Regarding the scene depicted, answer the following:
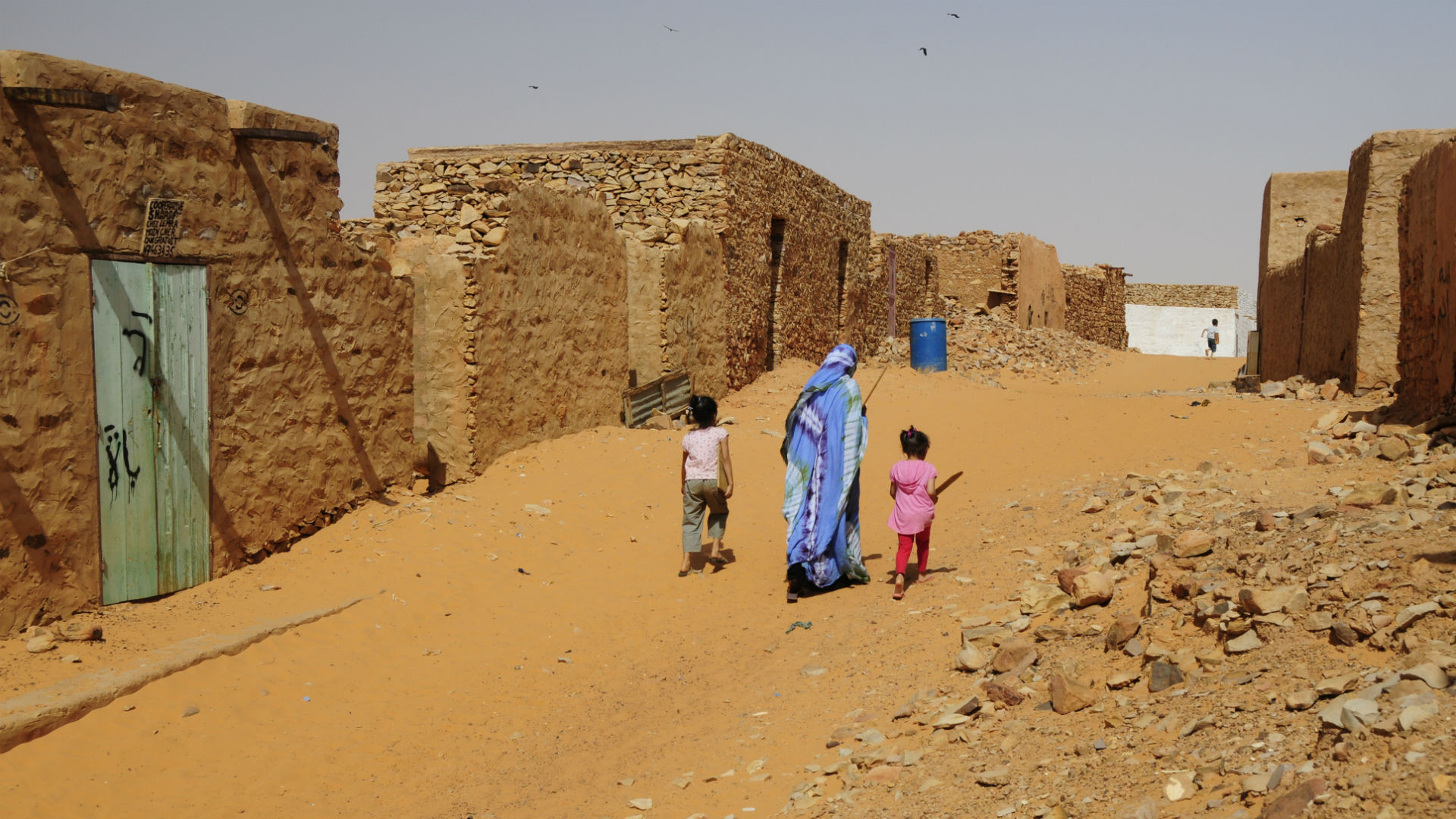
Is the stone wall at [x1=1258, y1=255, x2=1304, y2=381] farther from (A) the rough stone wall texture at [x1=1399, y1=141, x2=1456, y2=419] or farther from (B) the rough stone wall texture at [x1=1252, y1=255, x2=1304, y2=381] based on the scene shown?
(A) the rough stone wall texture at [x1=1399, y1=141, x2=1456, y2=419]

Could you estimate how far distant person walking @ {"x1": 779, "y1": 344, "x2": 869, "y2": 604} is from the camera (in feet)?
22.6

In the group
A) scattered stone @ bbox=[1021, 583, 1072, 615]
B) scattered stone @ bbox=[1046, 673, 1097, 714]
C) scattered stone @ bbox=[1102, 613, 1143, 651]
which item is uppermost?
scattered stone @ bbox=[1102, 613, 1143, 651]

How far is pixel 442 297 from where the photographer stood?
892 centimetres

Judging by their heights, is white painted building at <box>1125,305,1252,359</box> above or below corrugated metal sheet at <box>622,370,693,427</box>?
above

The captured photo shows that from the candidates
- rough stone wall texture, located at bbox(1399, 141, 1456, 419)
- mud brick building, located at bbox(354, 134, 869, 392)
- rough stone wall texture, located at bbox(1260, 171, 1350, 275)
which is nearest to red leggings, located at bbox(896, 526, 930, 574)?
rough stone wall texture, located at bbox(1399, 141, 1456, 419)

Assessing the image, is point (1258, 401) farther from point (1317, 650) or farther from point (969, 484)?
point (1317, 650)

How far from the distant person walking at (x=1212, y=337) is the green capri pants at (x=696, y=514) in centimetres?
2870

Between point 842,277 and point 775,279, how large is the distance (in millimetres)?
3317

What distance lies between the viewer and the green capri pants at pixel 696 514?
750 centimetres

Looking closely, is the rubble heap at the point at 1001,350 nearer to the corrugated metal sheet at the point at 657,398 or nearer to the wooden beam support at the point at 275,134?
the corrugated metal sheet at the point at 657,398

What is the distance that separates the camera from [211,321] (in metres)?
6.46

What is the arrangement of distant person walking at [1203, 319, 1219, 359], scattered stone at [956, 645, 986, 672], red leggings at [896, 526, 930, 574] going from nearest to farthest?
1. scattered stone at [956, 645, 986, 672]
2. red leggings at [896, 526, 930, 574]
3. distant person walking at [1203, 319, 1219, 359]

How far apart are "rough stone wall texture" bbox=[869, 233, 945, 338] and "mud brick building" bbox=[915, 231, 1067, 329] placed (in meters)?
0.80

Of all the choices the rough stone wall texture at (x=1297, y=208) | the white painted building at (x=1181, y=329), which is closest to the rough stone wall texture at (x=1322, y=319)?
the rough stone wall texture at (x=1297, y=208)
